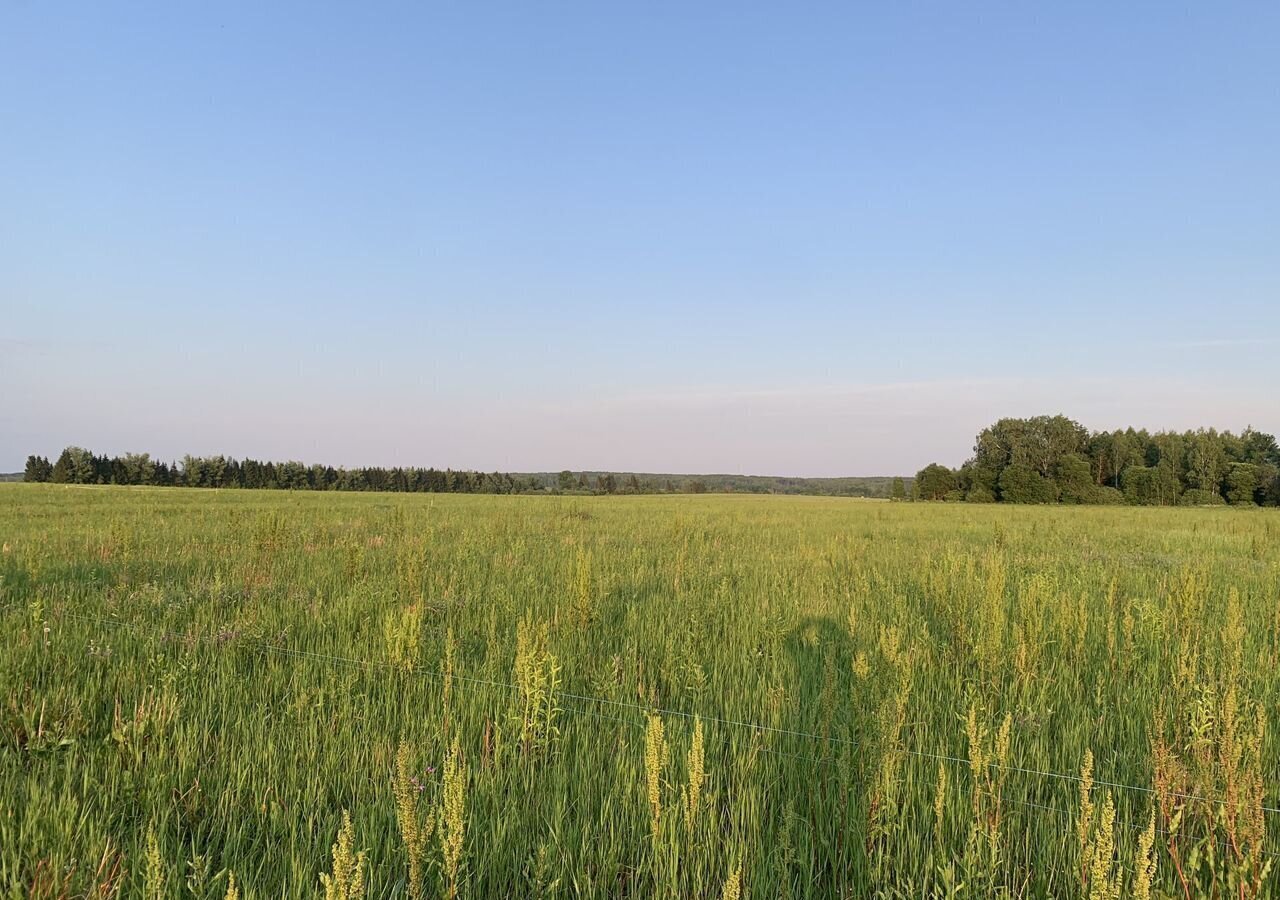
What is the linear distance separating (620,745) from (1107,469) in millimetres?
95491

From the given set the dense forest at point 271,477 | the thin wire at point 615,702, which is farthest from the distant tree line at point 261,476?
the thin wire at point 615,702

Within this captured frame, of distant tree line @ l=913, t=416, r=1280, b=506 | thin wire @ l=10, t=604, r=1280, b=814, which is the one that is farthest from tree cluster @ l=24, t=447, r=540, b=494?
thin wire @ l=10, t=604, r=1280, b=814

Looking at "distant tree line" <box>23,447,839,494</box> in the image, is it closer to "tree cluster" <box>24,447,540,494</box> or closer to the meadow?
"tree cluster" <box>24,447,540,494</box>

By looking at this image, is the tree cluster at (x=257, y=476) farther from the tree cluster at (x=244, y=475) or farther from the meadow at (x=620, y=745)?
the meadow at (x=620, y=745)

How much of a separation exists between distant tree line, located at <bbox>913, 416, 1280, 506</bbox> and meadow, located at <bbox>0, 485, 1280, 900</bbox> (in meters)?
71.0

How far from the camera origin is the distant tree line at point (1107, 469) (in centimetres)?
6103

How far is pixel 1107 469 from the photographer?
76.9 metres

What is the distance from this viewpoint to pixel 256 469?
9419 centimetres

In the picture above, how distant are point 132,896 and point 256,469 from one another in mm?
109605

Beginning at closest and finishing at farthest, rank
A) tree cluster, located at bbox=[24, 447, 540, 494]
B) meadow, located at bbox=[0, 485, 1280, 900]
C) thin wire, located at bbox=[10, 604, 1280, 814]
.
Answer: meadow, located at bbox=[0, 485, 1280, 900] → thin wire, located at bbox=[10, 604, 1280, 814] → tree cluster, located at bbox=[24, 447, 540, 494]

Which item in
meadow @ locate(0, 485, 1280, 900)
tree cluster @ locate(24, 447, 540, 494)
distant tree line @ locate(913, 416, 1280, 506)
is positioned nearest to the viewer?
meadow @ locate(0, 485, 1280, 900)

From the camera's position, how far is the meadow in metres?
2.03

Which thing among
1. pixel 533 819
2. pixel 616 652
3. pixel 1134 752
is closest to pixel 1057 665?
pixel 1134 752

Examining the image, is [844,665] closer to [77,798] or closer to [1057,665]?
[1057,665]
